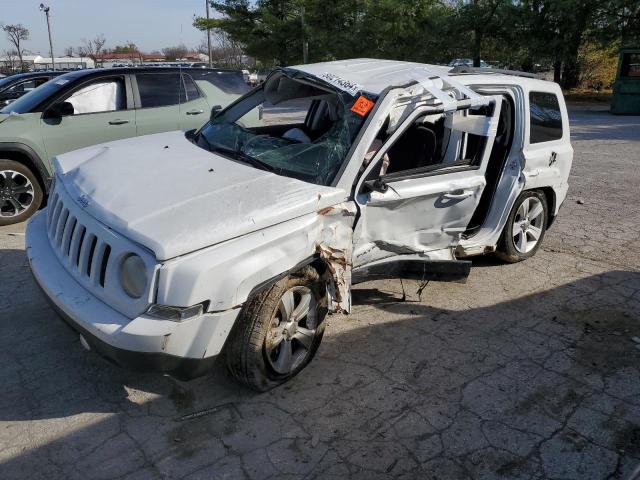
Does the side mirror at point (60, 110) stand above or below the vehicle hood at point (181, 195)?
above

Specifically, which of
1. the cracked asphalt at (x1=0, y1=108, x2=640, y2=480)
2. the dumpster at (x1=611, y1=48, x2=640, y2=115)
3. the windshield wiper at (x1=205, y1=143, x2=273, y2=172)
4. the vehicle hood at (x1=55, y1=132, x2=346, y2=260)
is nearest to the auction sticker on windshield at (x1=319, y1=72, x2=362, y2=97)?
the windshield wiper at (x1=205, y1=143, x2=273, y2=172)

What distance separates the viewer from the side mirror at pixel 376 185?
10.9ft

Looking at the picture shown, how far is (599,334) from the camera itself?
12.8 ft

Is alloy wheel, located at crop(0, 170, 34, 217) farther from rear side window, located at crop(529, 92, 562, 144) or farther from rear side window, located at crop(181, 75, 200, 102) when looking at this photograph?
rear side window, located at crop(529, 92, 562, 144)

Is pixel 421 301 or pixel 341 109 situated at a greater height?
pixel 341 109

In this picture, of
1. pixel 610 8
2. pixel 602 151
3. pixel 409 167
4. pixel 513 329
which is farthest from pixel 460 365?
pixel 610 8

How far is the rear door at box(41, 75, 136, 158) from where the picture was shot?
615 cm

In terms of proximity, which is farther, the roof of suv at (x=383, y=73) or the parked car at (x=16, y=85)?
the parked car at (x=16, y=85)

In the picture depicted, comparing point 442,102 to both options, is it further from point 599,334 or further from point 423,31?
point 423,31

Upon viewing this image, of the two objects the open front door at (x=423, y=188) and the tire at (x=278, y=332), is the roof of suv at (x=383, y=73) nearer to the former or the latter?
the open front door at (x=423, y=188)

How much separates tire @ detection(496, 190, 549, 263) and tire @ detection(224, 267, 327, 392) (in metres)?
2.34

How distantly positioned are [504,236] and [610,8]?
22670 millimetres

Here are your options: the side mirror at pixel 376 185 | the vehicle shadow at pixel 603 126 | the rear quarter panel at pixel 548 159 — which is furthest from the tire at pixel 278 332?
the vehicle shadow at pixel 603 126

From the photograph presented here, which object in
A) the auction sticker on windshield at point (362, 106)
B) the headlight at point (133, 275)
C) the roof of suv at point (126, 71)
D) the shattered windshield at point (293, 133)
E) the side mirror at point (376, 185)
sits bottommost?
the headlight at point (133, 275)
